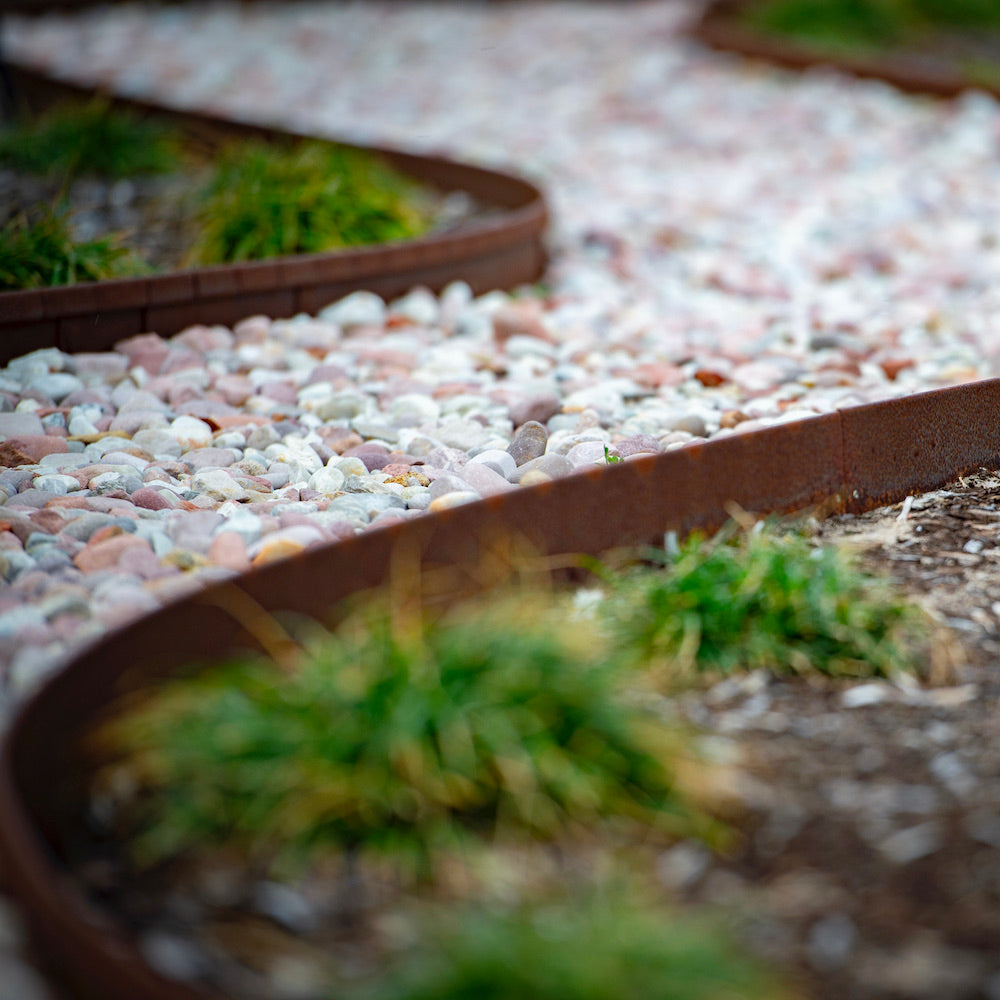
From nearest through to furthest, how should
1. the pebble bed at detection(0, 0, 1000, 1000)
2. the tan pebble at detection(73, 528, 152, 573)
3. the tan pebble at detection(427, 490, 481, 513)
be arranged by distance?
1. the tan pebble at detection(73, 528, 152, 573)
2. the pebble bed at detection(0, 0, 1000, 1000)
3. the tan pebble at detection(427, 490, 481, 513)

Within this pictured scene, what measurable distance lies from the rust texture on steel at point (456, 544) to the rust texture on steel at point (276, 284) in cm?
179

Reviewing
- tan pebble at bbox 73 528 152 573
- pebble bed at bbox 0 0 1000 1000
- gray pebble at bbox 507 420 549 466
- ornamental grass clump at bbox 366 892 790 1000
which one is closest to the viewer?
ornamental grass clump at bbox 366 892 790 1000

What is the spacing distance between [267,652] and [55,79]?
19.1 feet

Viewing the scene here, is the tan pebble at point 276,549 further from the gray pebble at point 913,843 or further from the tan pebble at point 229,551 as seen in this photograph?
the gray pebble at point 913,843

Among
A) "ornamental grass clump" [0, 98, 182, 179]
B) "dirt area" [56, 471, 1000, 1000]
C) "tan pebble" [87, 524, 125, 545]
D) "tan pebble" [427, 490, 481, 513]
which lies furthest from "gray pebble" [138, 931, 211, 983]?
"ornamental grass clump" [0, 98, 182, 179]

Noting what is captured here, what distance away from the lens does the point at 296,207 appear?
4.15 m

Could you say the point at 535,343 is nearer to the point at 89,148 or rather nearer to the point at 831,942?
the point at 831,942

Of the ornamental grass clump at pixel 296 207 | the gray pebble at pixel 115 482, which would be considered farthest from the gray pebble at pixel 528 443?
the ornamental grass clump at pixel 296 207

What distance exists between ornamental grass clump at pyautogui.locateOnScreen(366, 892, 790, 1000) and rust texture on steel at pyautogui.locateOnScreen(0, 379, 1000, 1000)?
25cm

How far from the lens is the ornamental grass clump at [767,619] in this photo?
1.91m

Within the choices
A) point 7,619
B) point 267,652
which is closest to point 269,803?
point 267,652

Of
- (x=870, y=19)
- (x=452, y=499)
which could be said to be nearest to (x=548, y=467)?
(x=452, y=499)

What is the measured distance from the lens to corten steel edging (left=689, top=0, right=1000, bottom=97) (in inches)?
267

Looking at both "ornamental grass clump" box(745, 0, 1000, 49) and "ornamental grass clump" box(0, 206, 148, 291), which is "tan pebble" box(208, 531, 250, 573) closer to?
"ornamental grass clump" box(0, 206, 148, 291)
